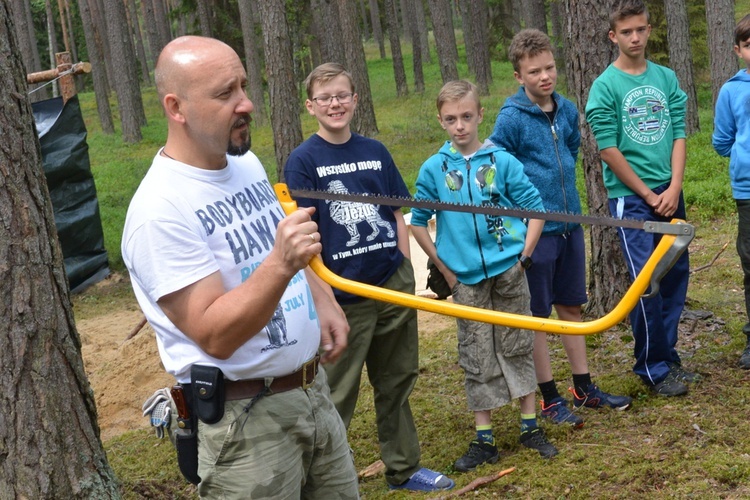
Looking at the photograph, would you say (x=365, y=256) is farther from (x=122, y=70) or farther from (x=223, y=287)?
(x=122, y=70)

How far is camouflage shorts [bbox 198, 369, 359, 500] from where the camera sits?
8.66ft

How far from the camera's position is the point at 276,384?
107 inches

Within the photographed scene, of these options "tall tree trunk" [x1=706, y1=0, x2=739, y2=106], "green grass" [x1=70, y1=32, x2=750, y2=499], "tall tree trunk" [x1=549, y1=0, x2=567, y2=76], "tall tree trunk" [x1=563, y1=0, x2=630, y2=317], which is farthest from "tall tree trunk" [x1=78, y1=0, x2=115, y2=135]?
"tall tree trunk" [x1=563, y1=0, x2=630, y2=317]

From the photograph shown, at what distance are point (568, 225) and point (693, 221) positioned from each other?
5.50m

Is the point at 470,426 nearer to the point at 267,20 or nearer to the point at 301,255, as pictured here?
the point at 301,255

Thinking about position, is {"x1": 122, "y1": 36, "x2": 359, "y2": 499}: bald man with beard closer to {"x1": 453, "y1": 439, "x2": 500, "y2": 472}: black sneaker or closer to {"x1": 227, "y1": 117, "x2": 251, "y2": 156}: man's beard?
{"x1": 227, "y1": 117, "x2": 251, "y2": 156}: man's beard

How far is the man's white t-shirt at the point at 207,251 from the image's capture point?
95.0 inches

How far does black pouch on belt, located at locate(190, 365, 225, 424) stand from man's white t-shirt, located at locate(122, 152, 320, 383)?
0.13 feet

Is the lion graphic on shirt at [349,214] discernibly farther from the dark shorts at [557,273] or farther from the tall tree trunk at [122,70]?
the tall tree trunk at [122,70]

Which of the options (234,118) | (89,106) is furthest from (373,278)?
(89,106)

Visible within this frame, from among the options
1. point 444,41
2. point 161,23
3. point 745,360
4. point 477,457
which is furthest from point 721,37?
point 161,23

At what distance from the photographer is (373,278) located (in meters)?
4.13

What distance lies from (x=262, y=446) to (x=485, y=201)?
1973 millimetres

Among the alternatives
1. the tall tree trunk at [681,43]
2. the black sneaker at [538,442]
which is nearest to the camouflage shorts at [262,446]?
the black sneaker at [538,442]
